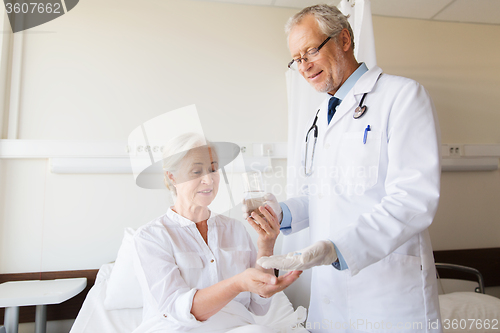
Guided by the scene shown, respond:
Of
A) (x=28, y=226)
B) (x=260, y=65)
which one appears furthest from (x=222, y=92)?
(x=28, y=226)

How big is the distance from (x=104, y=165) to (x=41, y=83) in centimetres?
76

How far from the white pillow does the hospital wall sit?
399 millimetres

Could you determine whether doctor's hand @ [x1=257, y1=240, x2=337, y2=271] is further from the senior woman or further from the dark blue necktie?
the dark blue necktie

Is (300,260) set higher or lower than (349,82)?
lower

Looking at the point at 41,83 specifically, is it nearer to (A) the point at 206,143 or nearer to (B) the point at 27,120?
(B) the point at 27,120

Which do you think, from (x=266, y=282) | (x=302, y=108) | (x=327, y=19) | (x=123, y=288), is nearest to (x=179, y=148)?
(x=266, y=282)

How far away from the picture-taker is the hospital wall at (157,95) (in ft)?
7.16

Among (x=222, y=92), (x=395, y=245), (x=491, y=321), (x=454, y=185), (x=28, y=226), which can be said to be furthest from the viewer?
(x=454, y=185)

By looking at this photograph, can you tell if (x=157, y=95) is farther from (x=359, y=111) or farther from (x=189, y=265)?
(x=359, y=111)

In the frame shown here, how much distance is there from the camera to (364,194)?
1.04 meters

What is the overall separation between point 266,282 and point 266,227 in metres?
0.25

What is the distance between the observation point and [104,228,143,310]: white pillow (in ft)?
5.72

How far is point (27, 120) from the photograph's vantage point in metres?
2.23

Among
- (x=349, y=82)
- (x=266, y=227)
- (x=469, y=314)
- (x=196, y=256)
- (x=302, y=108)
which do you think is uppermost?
(x=302, y=108)
